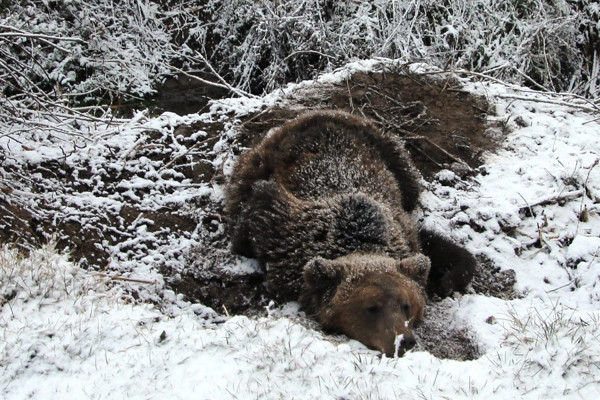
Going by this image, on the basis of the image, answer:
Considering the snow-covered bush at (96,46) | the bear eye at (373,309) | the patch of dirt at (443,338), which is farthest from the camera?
the snow-covered bush at (96,46)

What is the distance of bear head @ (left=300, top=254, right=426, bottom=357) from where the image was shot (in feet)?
12.5

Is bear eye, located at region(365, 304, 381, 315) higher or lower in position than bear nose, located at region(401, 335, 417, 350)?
lower

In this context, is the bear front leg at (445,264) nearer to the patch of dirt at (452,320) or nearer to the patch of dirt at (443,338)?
the patch of dirt at (452,320)

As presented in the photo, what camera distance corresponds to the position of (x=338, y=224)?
4.66 m

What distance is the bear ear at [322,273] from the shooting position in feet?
13.7

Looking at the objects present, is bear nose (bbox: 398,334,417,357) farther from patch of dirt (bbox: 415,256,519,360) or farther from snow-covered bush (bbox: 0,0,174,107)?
snow-covered bush (bbox: 0,0,174,107)

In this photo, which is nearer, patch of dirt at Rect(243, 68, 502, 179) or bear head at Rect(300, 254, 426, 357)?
bear head at Rect(300, 254, 426, 357)

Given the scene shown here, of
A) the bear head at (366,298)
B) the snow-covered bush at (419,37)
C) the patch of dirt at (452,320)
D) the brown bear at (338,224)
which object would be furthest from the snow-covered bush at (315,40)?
the bear head at (366,298)

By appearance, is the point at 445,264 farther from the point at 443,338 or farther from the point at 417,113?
the point at 417,113

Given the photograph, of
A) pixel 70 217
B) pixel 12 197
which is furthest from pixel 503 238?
pixel 12 197

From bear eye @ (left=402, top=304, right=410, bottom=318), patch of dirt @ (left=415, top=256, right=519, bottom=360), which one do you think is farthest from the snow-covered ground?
bear eye @ (left=402, top=304, right=410, bottom=318)

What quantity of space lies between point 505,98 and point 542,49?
250 centimetres

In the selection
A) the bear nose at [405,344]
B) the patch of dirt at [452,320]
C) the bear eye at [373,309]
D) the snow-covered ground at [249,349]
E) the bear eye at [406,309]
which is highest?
the snow-covered ground at [249,349]

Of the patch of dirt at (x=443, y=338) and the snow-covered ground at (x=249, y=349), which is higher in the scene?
the snow-covered ground at (x=249, y=349)
